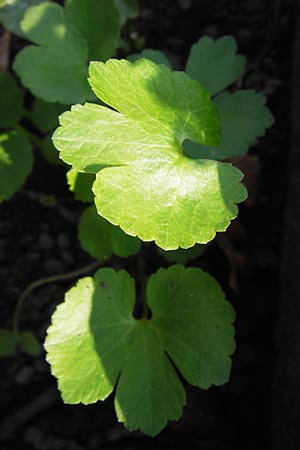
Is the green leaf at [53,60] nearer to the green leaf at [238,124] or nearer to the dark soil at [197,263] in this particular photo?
the green leaf at [238,124]

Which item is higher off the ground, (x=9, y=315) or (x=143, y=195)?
(x=143, y=195)

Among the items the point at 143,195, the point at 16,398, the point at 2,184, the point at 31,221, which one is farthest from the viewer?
the point at 31,221

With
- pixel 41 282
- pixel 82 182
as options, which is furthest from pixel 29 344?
pixel 82 182

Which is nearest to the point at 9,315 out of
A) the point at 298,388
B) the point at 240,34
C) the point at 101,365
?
the point at 101,365

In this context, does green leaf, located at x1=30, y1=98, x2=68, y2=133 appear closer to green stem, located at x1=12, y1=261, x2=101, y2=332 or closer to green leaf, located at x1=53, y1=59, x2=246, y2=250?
green stem, located at x1=12, y1=261, x2=101, y2=332

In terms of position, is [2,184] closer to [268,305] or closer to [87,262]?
[87,262]

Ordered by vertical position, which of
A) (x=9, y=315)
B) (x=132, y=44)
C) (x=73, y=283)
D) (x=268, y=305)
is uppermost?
(x=132, y=44)

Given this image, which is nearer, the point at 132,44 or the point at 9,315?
the point at 9,315
